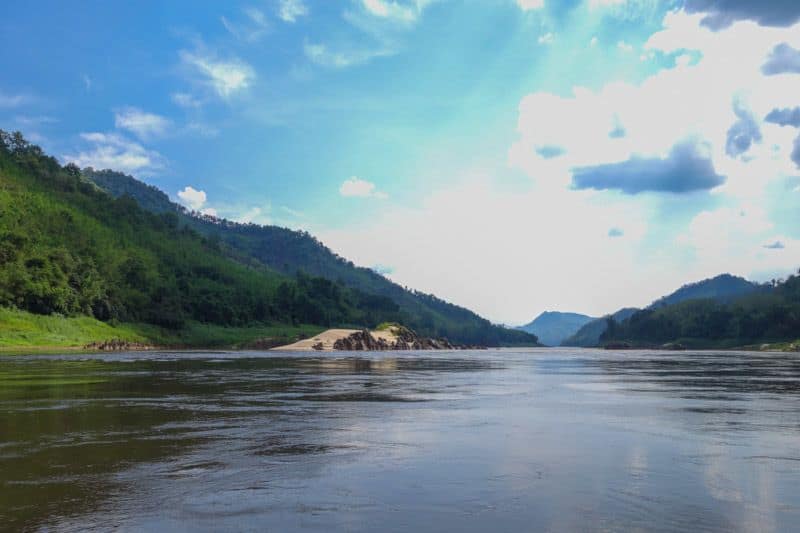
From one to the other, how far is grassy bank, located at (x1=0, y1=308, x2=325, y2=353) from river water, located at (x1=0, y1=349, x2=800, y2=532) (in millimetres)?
71780

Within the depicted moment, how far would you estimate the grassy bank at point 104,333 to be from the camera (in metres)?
89.5

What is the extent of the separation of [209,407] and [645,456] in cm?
1448

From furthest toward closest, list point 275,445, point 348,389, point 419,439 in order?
point 348,389 < point 419,439 < point 275,445

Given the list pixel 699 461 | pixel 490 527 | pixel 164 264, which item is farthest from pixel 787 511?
pixel 164 264

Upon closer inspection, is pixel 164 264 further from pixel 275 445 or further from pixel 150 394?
pixel 275 445

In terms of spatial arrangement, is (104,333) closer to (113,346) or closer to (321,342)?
(113,346)

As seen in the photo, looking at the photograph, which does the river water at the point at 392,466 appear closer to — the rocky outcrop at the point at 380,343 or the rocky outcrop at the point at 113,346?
the rocky outcrop at the point at 113,346

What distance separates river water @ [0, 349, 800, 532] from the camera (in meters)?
8.11

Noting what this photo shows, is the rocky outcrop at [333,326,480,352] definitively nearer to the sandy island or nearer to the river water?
the sandy island

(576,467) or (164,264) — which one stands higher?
(164,264)

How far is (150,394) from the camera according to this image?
24906 mm

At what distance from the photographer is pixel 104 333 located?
116500mm

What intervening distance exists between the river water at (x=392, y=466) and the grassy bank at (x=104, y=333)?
71.8 meters

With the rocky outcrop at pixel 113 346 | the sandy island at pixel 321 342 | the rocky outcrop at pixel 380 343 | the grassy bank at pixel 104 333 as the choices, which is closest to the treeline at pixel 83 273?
the grassy bank at pixel 104 333
